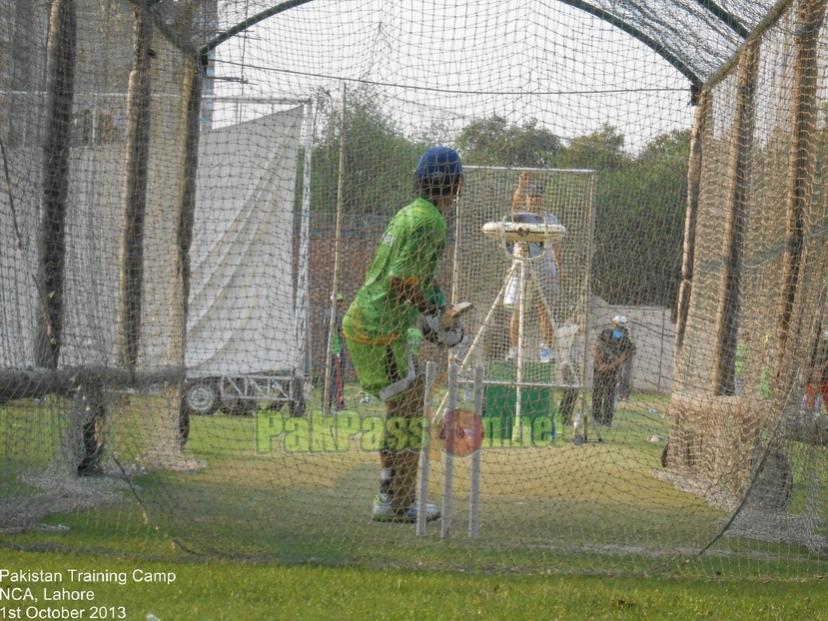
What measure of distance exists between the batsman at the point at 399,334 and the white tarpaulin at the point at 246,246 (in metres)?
2.04

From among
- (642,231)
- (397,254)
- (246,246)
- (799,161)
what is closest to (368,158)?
(246,246)

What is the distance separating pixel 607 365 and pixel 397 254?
20.3 feet

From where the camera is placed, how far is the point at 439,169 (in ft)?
19.9

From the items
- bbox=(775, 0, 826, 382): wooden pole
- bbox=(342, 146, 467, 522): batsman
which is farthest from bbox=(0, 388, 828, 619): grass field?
bbox=(775, 0, 826, 382): wooden pole

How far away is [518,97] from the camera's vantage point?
20.8 ft

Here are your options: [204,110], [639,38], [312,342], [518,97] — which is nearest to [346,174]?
[204,110]

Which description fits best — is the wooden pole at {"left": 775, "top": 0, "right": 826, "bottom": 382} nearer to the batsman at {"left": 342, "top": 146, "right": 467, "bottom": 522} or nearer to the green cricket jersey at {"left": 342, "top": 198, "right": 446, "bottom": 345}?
the batsman at {"left": 342, "top": 146, "right": 467, "bottom": 522}

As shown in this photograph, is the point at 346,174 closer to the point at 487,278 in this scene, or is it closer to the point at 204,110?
the point at 204,110

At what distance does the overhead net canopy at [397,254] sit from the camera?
5.82 m

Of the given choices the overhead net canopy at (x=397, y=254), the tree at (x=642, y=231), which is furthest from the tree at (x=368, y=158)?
the tree at (x=642, y=231)

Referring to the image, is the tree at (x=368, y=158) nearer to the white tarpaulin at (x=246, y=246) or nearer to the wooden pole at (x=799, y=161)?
the white tarpaulin at (x=246, y=246)

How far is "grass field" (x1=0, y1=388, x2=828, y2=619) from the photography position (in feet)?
14.4

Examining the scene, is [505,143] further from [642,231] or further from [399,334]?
[399,334]

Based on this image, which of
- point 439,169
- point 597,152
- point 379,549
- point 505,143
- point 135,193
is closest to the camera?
point 379,549
